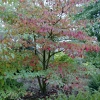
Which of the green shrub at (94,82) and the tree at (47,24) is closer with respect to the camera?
the tree at (47,24)

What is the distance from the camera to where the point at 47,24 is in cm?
376

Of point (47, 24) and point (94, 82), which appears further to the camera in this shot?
point (94, 82)

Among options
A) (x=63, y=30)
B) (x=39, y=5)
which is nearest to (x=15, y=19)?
(x=39, y=5)

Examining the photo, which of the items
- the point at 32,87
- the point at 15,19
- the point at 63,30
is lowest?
the point at 32,87

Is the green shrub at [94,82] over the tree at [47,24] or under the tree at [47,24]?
under

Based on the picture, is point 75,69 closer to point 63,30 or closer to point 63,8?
point 63,30

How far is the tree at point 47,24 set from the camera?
3758 millimetres

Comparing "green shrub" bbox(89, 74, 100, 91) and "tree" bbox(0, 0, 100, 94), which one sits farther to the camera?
"green shrub" bbox(89, 74, 100, 91)

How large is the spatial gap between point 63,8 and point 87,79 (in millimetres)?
1771

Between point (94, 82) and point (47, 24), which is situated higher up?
point (47, 24)

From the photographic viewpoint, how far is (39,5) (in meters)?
3.97

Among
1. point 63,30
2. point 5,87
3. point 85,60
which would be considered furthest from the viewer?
point 85,60

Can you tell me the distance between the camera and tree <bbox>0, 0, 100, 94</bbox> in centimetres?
376

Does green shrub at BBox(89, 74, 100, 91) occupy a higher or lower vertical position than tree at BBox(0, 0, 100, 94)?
lower
